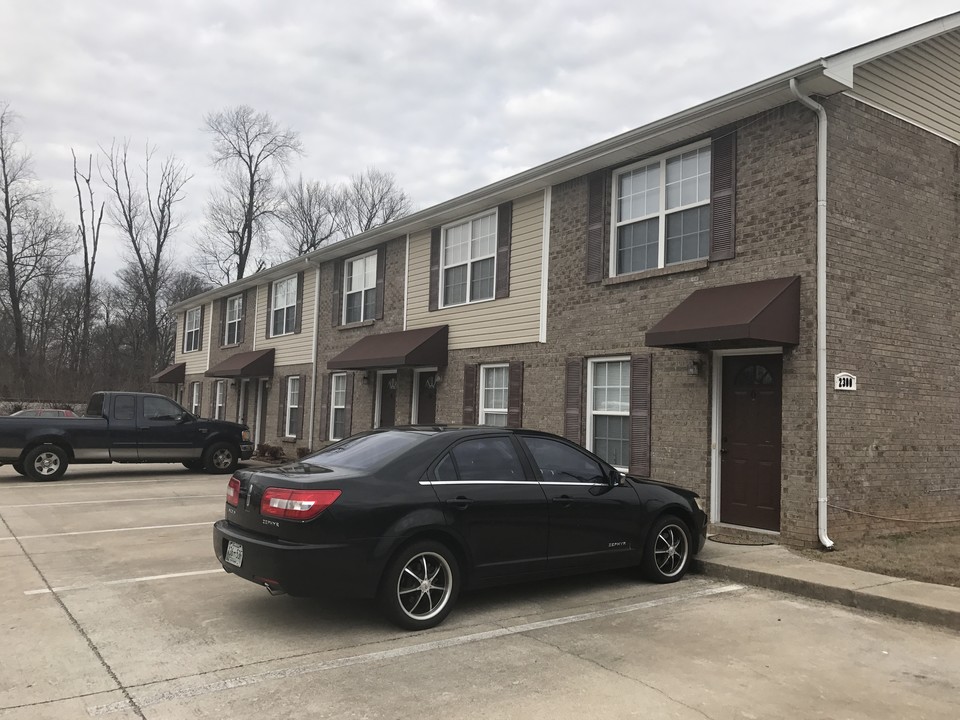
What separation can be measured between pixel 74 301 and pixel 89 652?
155 feet

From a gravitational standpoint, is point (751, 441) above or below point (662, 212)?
below

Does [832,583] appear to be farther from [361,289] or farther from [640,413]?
[361,289]

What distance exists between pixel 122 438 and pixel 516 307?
912 centimetres

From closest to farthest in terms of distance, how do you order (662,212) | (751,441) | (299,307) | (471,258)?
(751,441), (662,212), (471,258), (299,307)

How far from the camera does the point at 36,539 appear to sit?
8.81m

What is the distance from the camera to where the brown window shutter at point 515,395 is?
41.4ft

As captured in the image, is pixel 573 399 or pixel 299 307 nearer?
pixel 573 399

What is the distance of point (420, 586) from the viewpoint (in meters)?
5.44

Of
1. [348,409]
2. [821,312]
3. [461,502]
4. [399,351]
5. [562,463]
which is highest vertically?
[821,312]

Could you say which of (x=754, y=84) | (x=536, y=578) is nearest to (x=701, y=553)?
(x=536, y=578)

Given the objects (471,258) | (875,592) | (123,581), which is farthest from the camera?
(471,258)

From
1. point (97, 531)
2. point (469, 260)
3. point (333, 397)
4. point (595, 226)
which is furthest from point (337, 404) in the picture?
point (595, 226)

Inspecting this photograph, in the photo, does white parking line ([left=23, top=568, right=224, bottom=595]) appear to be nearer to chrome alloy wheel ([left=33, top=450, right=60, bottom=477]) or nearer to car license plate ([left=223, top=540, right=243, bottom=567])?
car license plate ([left=223, top=540, right=243, bottom=567])

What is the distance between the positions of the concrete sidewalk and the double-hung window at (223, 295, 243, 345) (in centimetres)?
2054
